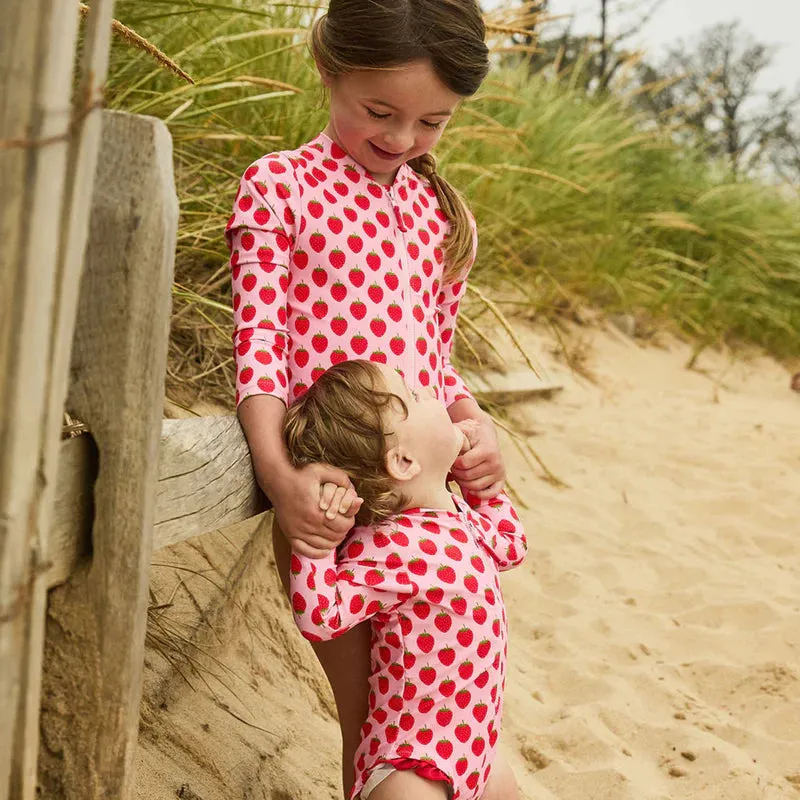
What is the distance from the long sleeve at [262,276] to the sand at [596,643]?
71 centimetres

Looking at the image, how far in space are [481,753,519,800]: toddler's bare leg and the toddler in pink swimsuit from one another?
51mm

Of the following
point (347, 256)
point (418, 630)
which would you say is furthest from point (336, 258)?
point (418, 630)

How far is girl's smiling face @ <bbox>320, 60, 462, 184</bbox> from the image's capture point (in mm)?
1825

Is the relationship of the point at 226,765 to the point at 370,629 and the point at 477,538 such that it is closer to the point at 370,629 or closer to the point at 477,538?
the point at 370,629

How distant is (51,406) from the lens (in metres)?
1.01

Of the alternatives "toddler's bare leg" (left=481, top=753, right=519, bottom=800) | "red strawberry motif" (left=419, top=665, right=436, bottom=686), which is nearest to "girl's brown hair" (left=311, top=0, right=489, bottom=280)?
"red strawberry motif" (left=419, top=665, right=436, bottom=686)

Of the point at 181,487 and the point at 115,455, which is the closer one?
the point at 115,455

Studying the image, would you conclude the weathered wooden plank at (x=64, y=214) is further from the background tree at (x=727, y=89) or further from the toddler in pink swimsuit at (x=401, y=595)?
the background tree at (x=727, y=89)

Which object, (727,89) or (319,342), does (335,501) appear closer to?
(319,342)

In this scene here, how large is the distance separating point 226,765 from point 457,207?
50.1 inches

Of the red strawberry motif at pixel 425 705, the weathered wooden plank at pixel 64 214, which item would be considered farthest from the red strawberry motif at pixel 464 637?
the weathered wooden plank at pixel 64 214

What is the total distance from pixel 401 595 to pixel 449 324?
0.73m

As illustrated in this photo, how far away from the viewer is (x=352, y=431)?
1.74 m

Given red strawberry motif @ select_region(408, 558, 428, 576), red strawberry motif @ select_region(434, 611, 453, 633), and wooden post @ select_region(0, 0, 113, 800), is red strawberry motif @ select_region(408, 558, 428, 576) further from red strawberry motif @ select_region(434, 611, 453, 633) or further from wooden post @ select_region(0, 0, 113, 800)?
wooden post @ select_region(0, 0, 113, 800)
